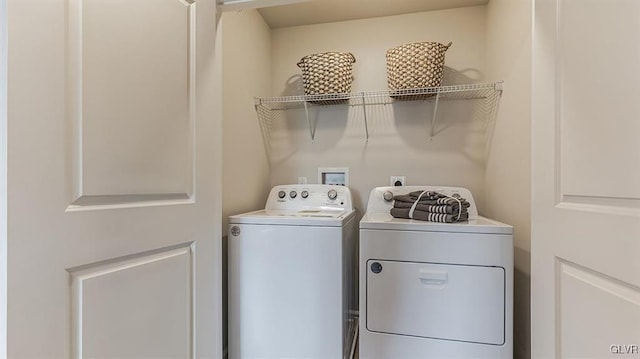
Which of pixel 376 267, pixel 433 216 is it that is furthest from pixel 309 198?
pixel 433 216

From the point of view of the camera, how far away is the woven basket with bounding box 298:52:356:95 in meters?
1.94

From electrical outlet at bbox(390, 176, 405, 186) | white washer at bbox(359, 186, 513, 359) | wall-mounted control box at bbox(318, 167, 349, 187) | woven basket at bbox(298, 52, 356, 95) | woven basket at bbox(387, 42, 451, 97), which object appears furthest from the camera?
wall-mounted control box at bbox(318, 167, 349, 187)

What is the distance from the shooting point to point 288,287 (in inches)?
58.7

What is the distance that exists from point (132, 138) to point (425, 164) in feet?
5.88

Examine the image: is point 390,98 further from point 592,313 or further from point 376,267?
point 592,313

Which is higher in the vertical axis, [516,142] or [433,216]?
[516,142]

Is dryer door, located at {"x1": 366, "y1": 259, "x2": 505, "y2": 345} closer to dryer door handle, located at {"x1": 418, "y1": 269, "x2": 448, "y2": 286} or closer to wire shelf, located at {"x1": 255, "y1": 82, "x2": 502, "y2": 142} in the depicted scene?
dryer door handle, located at {"x1": 418, "y1": 269, "x2": 448, "y2": 286}

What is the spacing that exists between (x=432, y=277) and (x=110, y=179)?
4.32 feet

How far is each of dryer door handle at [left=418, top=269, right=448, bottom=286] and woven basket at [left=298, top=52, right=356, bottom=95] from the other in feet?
4.14

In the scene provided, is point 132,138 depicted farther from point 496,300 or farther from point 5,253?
point 496,300

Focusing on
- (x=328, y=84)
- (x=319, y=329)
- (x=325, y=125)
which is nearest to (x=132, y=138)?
(x=319, y=329)

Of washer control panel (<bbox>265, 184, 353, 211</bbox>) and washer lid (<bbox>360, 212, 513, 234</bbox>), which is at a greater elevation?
washer control panel (<bbox>265, 184, 353, 211</bbox>)

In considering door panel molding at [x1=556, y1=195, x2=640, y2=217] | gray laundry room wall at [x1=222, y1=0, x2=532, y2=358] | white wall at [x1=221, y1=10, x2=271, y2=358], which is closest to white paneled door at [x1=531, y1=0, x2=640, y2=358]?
door panel molding at [x1=556, y1=195, x2=640, y2=217]

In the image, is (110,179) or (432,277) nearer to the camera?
(110,179)
